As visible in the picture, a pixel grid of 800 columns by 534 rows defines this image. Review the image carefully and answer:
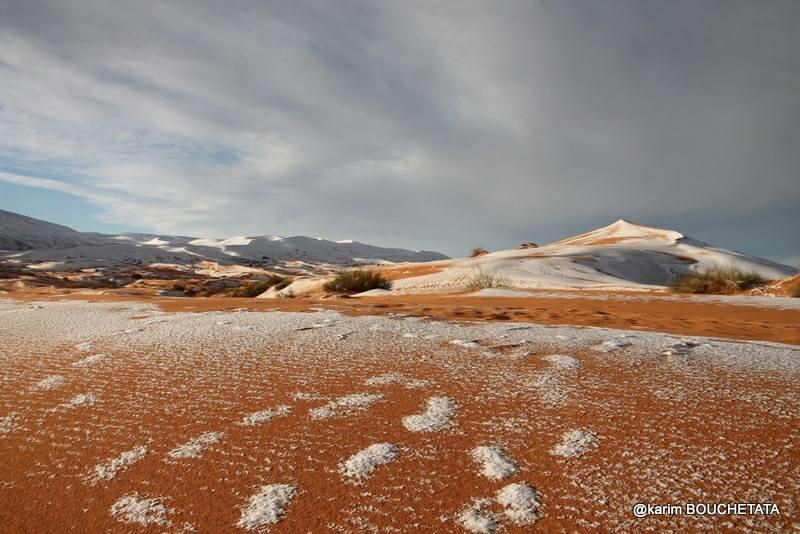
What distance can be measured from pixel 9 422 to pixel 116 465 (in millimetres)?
1016

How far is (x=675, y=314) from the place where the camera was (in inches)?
290

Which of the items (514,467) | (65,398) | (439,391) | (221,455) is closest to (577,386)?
(439,391)

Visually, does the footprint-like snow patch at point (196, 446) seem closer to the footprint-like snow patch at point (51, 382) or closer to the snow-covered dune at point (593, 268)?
the footprint-like snow patch at point (51, 382)

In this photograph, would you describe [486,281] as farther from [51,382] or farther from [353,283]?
[51,382]

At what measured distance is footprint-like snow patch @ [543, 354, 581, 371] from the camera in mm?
3262

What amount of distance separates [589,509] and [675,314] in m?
6.98

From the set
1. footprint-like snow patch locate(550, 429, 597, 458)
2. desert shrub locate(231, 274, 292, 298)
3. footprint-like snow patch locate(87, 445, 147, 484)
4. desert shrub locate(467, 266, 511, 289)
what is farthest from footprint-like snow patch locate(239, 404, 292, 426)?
desert shrub locate(231, 274, 292, 298)

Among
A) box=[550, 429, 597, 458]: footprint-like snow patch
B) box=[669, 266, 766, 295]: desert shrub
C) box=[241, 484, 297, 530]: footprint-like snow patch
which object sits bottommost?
box=[241, 484, 297, 530]: footprint-like snow patch

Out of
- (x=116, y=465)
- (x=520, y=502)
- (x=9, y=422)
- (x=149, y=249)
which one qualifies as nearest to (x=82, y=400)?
(x=9, y=422)

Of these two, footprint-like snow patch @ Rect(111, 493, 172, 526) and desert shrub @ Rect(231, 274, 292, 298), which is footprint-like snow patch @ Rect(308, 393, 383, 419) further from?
desert shrub @ Rect(231, 274, 292, 298)

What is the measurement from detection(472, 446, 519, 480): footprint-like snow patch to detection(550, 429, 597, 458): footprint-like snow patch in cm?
22

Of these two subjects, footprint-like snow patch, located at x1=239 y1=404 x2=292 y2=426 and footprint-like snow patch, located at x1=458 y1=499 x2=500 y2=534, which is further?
footprint-like snow patch, located at x1=239 y1=404 x2=292 y2=426

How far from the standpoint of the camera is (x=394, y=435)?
212cm

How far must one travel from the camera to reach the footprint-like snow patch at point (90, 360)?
350 centimetres
